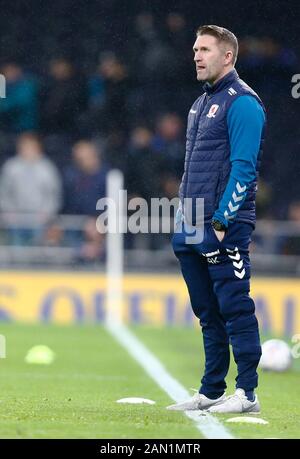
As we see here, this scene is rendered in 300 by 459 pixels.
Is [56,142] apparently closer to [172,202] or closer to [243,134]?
[172,202]

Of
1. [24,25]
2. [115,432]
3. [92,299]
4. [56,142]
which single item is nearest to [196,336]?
[92,299]

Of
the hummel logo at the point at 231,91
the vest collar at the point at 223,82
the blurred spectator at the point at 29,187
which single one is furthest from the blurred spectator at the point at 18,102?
the hummel logo at the point at 231,91

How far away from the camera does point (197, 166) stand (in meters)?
6.52

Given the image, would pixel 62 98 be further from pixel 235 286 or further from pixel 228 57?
pixel 235 286

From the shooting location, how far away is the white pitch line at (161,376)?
575 cm

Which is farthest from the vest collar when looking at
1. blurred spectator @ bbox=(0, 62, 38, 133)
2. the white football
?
blurred spectator @ bbox=(0, 62, 38, 133)

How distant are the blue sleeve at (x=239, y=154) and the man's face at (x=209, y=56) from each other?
0.23 metres

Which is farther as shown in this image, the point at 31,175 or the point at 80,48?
the point at 80,48

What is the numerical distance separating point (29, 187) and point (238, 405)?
1011 centimetres

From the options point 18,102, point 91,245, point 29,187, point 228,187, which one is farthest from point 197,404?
point 18,102

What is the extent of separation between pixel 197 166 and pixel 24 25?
11.4 metres

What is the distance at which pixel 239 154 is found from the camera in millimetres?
6352

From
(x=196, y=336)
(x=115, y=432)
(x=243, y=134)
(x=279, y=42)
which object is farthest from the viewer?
(x=279, y=42)

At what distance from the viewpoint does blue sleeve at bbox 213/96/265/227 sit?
6.34 m
